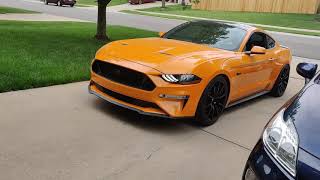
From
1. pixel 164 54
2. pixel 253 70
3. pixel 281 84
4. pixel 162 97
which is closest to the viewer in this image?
pixel 162 97

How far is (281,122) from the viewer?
124 inches

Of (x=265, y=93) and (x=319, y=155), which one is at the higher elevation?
(x=319, y=155)

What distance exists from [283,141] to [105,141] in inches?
91.6

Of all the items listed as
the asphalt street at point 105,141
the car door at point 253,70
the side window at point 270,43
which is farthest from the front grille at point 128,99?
the side window at point 270,43

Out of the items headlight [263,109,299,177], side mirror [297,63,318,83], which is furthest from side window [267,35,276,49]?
headlight [263,109,299,177]

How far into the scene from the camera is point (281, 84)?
25.7 feet

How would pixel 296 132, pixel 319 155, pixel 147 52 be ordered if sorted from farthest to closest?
pixel 147 52 → pixel 296 132 → pixel 319 155

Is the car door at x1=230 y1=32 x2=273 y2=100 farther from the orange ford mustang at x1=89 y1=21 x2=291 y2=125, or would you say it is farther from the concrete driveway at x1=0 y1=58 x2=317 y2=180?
the concrete driveway at x1=0 y1=58 x2=317 y2=180

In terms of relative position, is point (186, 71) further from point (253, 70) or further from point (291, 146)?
point (291, 146)

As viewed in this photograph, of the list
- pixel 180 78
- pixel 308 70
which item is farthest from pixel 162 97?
pixel 308 70

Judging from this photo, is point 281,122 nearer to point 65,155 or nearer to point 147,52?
point 65,155

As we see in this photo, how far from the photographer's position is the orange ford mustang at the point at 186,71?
5.13 metres

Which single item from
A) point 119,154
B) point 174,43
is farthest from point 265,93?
point 119,154

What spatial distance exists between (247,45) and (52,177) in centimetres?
389
